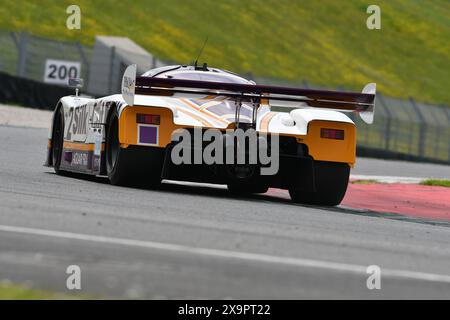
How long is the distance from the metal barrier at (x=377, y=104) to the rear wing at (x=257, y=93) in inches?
746

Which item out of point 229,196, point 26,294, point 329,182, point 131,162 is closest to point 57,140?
point 229,196

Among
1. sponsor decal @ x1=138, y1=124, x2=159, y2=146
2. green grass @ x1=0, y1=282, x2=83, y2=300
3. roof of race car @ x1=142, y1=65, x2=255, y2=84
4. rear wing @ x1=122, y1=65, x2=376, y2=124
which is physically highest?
roof of race car @ x1=142, y1=65, x2=255, y2=84

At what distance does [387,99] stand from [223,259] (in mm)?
31034

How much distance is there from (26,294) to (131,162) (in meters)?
6.19

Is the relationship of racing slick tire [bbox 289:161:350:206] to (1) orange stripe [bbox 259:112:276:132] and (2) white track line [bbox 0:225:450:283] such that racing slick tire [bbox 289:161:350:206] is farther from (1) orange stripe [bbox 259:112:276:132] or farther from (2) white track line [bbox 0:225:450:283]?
(2) white track line [bbox 0:225:450:283]

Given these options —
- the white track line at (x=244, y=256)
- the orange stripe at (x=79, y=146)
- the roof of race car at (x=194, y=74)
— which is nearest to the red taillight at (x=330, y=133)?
the roof of race car at (x=194, y=74)

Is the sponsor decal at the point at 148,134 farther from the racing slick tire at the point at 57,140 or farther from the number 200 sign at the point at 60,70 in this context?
the number 200 sign at the point at 60,70

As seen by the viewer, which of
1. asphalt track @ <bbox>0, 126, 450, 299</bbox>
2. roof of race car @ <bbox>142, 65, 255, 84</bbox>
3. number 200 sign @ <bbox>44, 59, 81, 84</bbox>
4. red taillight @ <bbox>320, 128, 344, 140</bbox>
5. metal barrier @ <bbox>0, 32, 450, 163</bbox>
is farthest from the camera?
number 200 sign @ <bbox>44, 59, 81, 84</bbox>

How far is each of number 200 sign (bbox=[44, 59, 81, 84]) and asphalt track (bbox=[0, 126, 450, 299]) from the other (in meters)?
20.8

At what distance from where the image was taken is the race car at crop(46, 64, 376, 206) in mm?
→ 11172

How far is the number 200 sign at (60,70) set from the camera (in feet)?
104

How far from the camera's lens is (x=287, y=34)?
7619 centimetres

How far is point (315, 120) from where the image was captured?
11414mm

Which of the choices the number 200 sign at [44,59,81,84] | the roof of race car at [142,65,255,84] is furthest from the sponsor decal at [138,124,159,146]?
the number 200 sign at [44,59,81,84]
